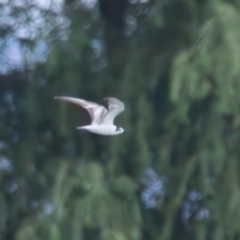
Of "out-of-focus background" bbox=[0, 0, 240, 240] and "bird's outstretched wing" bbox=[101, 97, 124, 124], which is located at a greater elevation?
"bird's outstretched wing" bbox=[101, 97, 124, 124]

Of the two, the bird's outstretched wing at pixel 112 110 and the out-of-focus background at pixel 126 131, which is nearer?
the bird's outstretched wing at pixel 112 110

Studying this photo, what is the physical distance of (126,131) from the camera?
3453 millimetres

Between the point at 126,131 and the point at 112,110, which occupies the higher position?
the point at 112,110

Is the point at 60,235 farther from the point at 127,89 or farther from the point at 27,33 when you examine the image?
the point at 27,33

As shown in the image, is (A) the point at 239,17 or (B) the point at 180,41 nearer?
(A) the point at 239,17

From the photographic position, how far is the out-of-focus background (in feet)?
10.9

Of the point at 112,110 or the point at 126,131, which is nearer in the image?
the point at 112,110

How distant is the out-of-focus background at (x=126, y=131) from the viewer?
3334 millimetres

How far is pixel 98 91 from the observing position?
3.54 metres

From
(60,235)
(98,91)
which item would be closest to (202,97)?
(98,91)

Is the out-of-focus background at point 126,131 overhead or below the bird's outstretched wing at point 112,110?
below

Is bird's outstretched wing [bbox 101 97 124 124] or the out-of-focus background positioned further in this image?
the out-of-focus background

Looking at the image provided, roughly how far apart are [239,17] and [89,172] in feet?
2.72

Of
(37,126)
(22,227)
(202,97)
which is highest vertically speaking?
(202,97)
